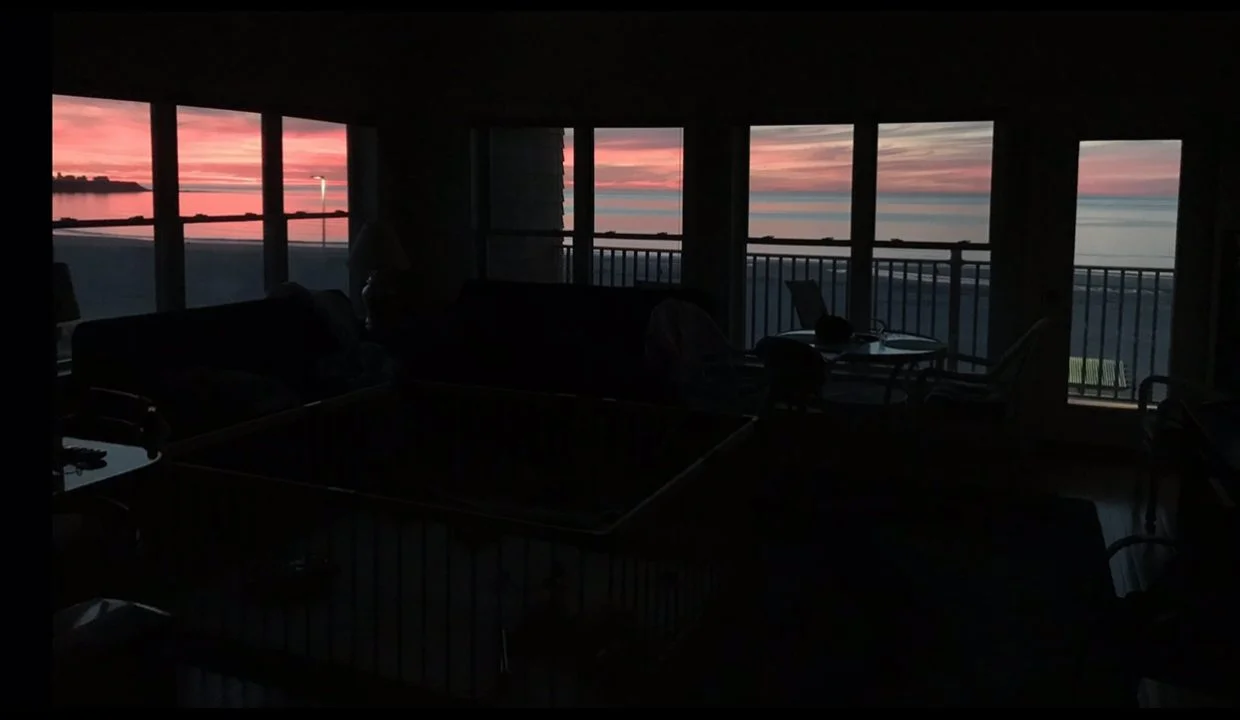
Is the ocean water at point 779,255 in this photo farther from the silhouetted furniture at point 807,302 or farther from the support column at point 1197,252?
the silhouetted furniture at point 807,302

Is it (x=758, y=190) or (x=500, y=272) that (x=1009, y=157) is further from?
(x=500, y=272)

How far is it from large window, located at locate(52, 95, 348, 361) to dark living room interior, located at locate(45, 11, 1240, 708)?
26mm

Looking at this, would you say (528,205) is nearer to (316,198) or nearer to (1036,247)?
(316,198)

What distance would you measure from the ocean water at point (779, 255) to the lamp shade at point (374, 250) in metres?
0.48

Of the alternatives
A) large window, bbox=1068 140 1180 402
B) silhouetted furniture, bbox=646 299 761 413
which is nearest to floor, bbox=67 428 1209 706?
silhouetted furniture, bbox=646 299 761 413

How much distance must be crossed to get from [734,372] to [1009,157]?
210 cm

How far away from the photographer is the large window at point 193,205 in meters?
5.71

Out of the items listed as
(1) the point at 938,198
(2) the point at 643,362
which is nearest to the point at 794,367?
(2) the point at 643,362

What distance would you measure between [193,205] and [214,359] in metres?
1.30

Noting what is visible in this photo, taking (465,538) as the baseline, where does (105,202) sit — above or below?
above

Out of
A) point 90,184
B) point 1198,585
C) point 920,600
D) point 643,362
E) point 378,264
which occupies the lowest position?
point 920,600

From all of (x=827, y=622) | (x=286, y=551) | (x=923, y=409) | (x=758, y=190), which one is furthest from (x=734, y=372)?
(x=286, y=551)

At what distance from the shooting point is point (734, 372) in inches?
240

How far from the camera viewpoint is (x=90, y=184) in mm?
5754
